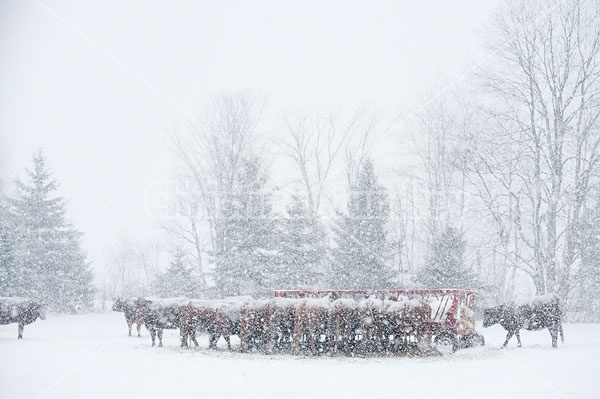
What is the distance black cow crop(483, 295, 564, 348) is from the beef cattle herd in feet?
8.52

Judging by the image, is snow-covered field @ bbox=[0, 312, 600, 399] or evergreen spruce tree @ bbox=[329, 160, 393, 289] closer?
snow-covered field @ bbox=[0, 312, 600, 399]

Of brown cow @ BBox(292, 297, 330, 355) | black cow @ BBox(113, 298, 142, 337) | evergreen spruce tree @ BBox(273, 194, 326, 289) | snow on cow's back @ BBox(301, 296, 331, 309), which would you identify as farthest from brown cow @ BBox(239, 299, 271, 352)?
evergreen spruce tree @ BBox(273, 194, 326, 289)

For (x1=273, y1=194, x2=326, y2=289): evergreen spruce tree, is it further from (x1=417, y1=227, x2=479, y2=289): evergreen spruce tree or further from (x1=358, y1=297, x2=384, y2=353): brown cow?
(x1=358, y1=297, x2=384, y2=353): brown cow

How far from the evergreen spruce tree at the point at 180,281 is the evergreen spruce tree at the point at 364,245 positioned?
7448 mm

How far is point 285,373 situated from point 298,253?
1533 centimetres

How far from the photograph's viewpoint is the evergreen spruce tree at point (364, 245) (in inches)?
910

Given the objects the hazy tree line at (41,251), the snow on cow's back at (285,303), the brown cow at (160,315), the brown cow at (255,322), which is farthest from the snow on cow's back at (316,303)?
the hazy tree line at (41,251)

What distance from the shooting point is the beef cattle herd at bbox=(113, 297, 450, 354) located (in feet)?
38.8

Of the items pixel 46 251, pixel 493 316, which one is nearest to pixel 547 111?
pixel 493 316

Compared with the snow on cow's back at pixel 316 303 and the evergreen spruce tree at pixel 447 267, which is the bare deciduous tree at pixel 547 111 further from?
the snow on cow's back at pixel 316 303

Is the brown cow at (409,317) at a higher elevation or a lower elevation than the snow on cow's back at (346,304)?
lower

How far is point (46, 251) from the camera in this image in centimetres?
3052

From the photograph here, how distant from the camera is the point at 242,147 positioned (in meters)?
31.4

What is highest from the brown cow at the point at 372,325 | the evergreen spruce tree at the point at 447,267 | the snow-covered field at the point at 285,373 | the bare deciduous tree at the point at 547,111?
the bare deciduous tree at the point at 547,111
